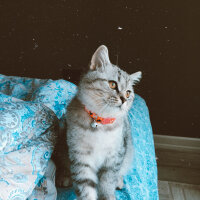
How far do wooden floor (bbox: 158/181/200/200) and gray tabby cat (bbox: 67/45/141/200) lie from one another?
999mm

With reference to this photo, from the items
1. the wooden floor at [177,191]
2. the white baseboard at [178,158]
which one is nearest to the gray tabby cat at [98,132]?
the wooden floor at [177,191]

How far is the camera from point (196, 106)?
7.29 ft

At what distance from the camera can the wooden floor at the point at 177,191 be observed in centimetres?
176

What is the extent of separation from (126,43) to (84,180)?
159cm

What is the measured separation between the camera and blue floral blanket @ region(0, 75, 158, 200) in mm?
673

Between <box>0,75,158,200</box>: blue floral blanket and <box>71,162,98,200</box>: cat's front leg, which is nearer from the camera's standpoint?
<box>0,75,158,200</box>: blue floral blanket

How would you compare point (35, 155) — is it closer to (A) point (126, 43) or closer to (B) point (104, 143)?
(B) point (104, 143)

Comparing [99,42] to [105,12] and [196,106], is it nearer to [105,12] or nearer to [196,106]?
[105,12]

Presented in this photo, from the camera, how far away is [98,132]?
3.00 ft

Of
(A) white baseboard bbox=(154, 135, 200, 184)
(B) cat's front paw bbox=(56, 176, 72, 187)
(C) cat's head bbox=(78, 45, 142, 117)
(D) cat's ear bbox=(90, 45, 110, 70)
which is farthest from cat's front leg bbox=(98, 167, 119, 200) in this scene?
(A) white baseboard bbox=(154, 135, 200, 184)

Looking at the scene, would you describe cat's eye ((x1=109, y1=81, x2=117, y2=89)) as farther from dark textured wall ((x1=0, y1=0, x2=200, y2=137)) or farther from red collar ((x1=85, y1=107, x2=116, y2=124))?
dark textured wall ((x1=0, y1=0, x2=200, y2=137))

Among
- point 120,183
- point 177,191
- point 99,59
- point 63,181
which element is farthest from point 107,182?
point 177,191

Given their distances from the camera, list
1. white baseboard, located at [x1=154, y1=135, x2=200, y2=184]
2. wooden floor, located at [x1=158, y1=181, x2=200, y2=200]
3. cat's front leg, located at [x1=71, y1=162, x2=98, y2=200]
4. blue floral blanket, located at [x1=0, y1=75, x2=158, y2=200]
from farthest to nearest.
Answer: white baseboard, located at [x1=154, y1=135, x2=200, y2=184], wooden floor, located at [x1=158, y1=181, x2=200, y2=200], cat's front leg, located at [x1=71, y1=162, x2=98, y2=200], blue floral blanket, located at [x1=0, y1=75, x2=158, y2=200]

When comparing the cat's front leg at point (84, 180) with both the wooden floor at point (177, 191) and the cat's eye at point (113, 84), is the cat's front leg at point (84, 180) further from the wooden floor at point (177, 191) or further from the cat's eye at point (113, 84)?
the wooden floor at point (177, 191)
